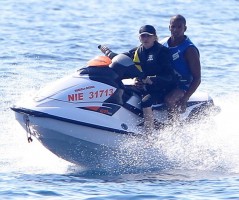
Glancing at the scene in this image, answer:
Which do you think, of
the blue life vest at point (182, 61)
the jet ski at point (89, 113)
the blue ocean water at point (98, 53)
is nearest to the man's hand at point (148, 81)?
the jet ski at point (89, 113)

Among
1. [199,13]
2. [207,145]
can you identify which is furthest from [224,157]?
[199,13]

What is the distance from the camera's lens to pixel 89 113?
1033 cm

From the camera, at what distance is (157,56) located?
1073 centimetres

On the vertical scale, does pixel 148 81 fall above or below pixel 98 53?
below

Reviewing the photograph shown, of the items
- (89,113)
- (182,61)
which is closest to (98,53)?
(182,61)

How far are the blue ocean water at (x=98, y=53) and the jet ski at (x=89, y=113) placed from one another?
0.82 ft

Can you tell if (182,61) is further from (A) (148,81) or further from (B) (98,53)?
(B) (98,53)

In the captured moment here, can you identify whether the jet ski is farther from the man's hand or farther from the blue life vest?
the blue life vest

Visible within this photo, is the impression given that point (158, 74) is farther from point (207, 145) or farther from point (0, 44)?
point (0, 44)

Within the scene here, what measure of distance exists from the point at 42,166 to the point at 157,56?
1.90 metres

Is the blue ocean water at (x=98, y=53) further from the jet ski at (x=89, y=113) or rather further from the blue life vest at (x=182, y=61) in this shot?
the blue life vest at (x=182, y=61)

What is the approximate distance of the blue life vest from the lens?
1098 centimetres

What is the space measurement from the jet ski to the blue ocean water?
25cm

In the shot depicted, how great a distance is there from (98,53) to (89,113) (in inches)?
407
